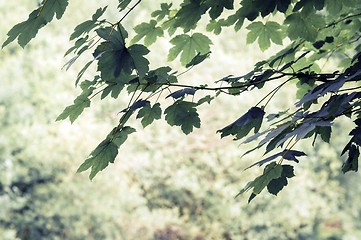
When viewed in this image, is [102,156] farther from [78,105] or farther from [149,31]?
[149,31]

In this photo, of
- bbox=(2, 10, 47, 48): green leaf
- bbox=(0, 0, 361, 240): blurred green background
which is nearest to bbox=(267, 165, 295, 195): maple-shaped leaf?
bbox=(2, 10, 47, 48): green leaf

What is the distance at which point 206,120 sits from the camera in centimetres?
742

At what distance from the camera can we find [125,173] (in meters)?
7.09

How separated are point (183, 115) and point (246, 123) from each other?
0.21 m

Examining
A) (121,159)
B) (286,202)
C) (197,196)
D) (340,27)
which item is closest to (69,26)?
(121,159)

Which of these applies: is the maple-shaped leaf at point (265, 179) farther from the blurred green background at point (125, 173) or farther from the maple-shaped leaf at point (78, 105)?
the blurred green background at point (125, 173)

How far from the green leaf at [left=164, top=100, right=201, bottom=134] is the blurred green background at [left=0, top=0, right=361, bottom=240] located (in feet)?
16.6

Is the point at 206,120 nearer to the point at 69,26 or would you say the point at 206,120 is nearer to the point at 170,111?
the point at 69,26

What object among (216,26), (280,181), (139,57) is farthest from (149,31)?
(280,181)

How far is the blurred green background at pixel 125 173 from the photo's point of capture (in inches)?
259

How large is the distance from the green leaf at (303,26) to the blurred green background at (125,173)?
5093mm

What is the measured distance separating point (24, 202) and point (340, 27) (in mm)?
5323

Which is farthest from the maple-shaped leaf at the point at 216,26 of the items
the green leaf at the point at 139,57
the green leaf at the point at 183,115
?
the green leaf at the point at 139,57

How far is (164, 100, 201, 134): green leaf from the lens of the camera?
1.33m
